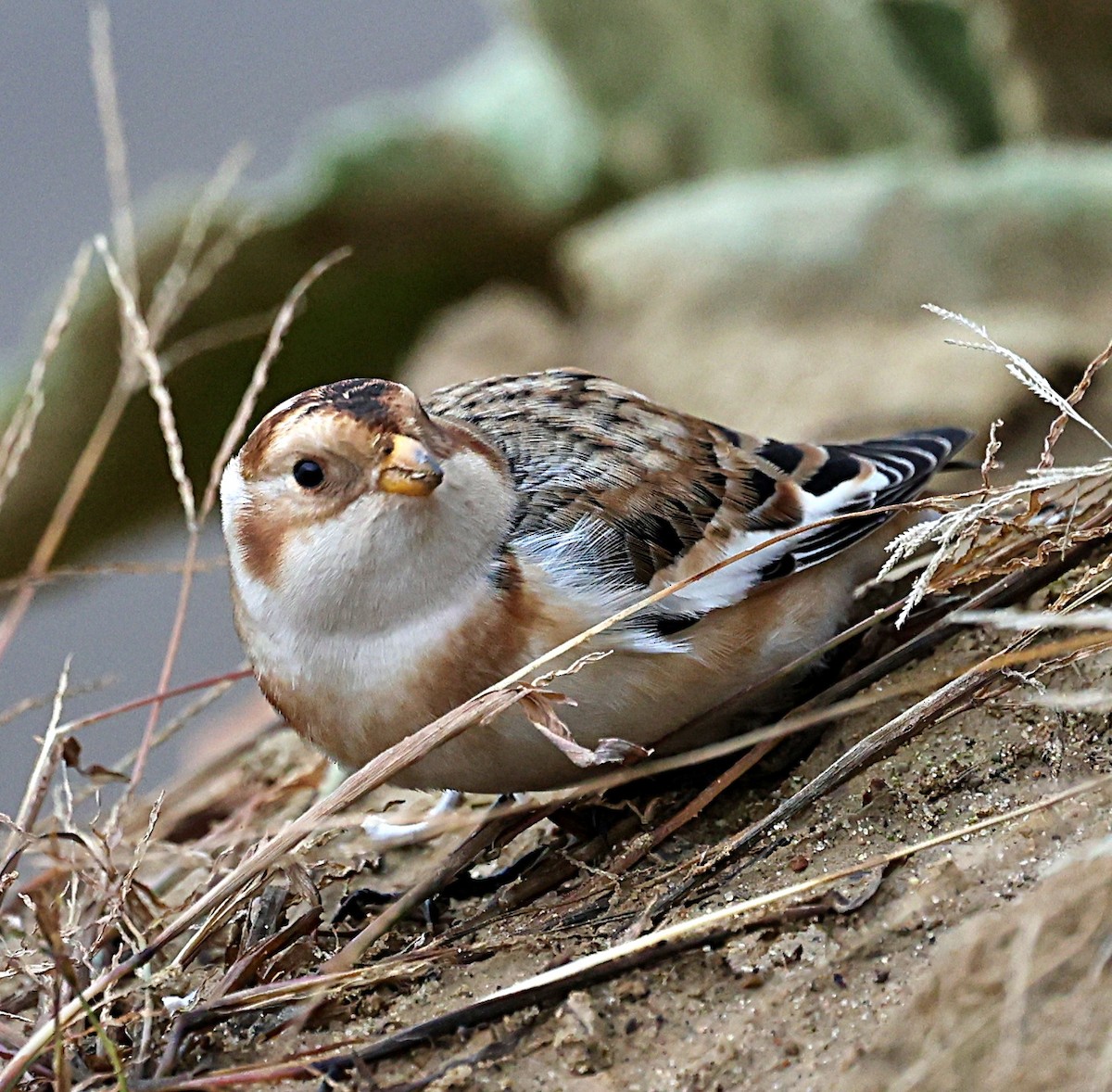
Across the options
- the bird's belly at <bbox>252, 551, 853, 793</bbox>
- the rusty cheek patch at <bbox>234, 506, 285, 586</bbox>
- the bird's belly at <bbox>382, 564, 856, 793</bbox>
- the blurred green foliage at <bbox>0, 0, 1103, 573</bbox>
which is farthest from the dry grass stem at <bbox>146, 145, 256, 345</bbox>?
the blurred green foliage at <bbox>0, 0, 1103, 573</bbox>

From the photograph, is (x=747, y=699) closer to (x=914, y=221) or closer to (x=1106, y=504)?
(x=1106, y=504)

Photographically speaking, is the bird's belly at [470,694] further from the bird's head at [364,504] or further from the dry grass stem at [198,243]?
the dry grass stem at [198,243]

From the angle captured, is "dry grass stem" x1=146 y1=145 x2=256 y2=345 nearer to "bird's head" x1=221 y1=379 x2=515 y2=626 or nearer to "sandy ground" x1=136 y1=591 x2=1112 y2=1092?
"bird's head" x1=221 y1=379 x2=515 y2=626

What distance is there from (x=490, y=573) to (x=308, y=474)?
11.7 inches

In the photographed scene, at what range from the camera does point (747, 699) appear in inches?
91.3

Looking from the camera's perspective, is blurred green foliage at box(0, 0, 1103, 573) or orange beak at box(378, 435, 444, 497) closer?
orange beak at box(378, 435, 444, 497)

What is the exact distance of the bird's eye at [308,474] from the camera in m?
2.08

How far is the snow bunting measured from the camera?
6.77 ft

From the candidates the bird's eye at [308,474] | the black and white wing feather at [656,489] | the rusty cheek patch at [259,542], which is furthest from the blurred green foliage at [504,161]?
the bird's eye at [308,474]

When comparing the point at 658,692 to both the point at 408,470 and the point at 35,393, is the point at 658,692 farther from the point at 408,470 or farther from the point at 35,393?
the point at 35,393

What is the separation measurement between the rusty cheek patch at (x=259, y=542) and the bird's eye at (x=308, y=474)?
3.7 inches

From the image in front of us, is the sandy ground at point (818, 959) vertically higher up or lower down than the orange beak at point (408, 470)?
lower down

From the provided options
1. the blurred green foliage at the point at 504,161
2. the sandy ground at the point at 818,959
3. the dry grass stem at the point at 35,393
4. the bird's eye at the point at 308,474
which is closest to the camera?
the sandy ground at the point at 818,959

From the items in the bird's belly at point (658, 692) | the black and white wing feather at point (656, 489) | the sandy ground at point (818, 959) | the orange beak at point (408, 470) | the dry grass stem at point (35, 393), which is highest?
the dry grass stem at point (35, 393)
